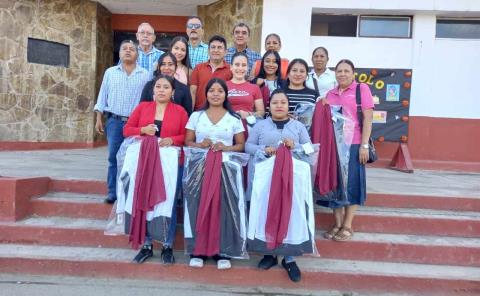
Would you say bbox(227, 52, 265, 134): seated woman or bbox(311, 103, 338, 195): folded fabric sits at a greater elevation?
bbox(227, 52, 265, 134): seated woman

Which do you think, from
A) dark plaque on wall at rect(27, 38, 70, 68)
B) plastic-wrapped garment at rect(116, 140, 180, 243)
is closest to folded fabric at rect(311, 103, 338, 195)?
plastic-wrapped garment at rect(116, 140, 180, 243)

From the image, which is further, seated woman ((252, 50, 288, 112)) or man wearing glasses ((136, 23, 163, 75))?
man wearing glasses ((136, 23, 163, 75))

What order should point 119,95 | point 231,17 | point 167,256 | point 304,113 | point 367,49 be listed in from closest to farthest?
point 167,256, point 304,113, point 119,95, point 367,49, point 231,17

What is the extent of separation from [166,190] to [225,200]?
58 cm

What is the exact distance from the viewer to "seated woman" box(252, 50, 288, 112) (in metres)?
4.34

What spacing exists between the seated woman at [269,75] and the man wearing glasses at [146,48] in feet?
4.25

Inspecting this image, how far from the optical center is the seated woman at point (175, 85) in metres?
4.00

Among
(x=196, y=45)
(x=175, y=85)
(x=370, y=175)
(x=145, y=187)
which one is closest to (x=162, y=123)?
(x=175, y=85)

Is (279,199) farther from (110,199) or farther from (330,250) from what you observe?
(110,199)

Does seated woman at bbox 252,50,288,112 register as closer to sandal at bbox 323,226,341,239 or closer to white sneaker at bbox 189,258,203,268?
sandal at bbox 323,226,341,239

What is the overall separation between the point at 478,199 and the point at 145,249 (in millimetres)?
3966

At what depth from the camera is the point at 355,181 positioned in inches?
159

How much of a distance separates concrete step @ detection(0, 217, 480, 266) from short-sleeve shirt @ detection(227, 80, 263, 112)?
146 cm

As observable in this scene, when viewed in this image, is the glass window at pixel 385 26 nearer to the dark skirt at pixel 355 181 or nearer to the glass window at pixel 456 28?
the glass window at pixel 456 28
